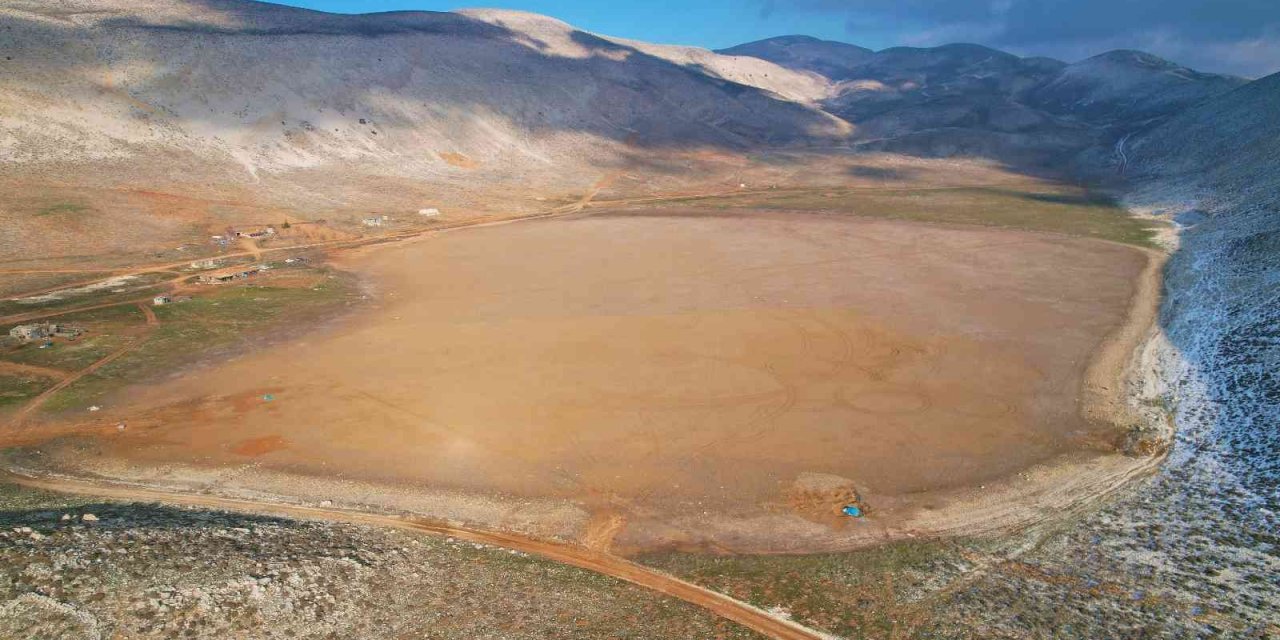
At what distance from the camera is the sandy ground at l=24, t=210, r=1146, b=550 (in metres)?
16.8

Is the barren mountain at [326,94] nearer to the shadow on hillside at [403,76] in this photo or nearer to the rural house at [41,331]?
the shadow on hillside at [403,76]

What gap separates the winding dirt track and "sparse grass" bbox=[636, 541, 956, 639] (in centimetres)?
32

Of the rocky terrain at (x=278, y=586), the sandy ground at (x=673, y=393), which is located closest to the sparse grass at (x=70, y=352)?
the sandy ground at (x=673, y=393)

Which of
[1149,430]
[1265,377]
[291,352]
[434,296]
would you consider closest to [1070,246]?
[1265,377]

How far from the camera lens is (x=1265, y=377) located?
69.3 ft

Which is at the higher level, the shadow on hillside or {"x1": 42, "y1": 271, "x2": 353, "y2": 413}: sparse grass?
the shadow on hillside

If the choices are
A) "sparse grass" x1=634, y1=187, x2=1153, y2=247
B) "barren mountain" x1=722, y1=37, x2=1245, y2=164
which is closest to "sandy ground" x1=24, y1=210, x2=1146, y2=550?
"sparse grass" x1=634, y1=187, x2=1153, y2=247

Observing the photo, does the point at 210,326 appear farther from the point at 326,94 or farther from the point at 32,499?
the point at 326,94

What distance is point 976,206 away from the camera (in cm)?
5597

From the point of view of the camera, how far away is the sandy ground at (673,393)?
16750mm

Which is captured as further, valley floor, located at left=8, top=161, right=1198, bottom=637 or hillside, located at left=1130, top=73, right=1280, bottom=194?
hillside, located at left=1130, top=73, right=1280, bottom=194

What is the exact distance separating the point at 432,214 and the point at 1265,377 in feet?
152

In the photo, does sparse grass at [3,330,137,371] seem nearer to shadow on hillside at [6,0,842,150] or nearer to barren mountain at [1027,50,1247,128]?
shadow on hillside at [6,0,842,150]

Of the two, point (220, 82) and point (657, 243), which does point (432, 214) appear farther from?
point (220, 82)
